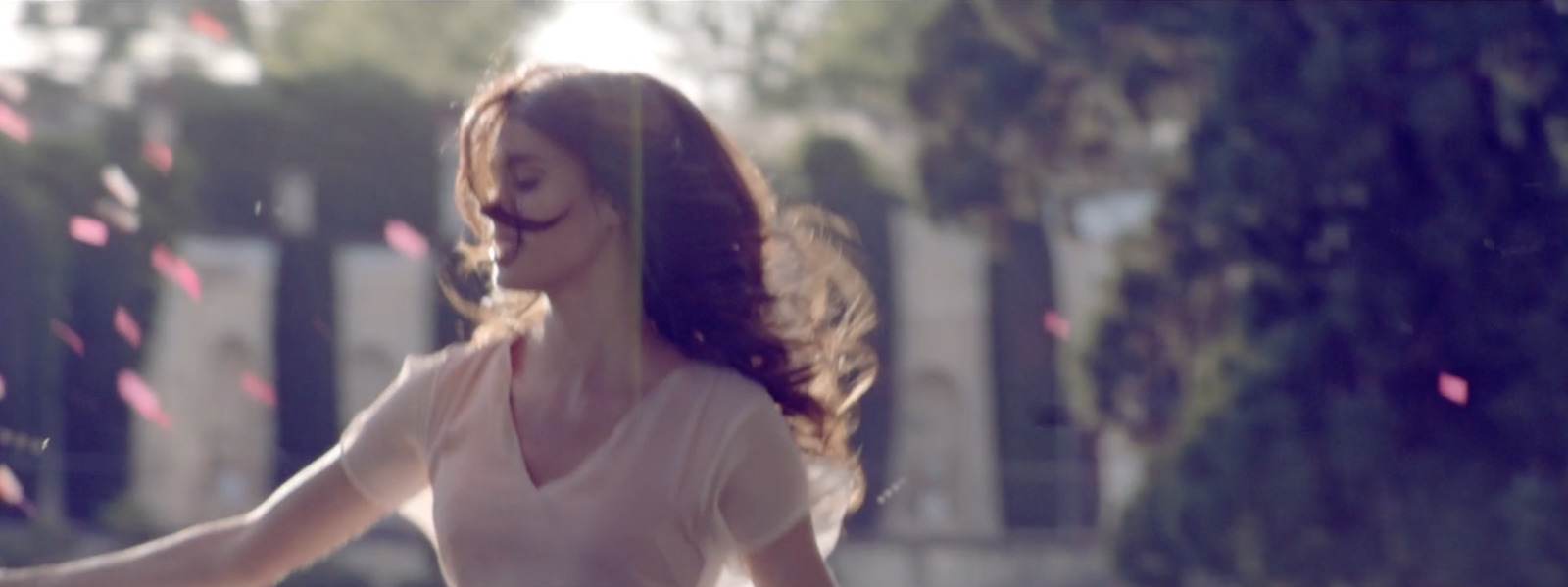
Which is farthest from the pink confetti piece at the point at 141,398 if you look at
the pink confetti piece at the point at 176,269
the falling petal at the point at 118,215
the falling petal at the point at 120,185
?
the falling petal at the point at 120,185

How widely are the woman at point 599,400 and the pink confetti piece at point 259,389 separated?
1810 cm

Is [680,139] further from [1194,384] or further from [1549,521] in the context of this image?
[1194,384]

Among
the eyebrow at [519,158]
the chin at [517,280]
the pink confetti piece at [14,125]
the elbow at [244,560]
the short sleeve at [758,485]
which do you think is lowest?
the pink confetti piece at [14,125]

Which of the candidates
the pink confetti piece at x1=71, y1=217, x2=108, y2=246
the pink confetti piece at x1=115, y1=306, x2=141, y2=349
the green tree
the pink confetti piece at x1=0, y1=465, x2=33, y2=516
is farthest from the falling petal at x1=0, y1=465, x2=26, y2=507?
the green tree

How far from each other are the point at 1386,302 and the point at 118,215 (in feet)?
35.3

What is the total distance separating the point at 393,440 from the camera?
2.41 meters

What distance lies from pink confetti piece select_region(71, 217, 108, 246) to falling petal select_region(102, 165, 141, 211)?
0.49 m

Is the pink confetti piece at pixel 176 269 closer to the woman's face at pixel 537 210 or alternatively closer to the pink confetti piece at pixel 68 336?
the pink confetti piece at pixel 68 336

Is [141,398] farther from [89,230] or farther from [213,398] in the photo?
[213,398]

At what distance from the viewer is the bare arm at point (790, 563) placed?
7.38 ft

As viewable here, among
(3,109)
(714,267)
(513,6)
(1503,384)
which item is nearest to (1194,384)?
(1503,384)

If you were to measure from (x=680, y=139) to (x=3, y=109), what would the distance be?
15137mm

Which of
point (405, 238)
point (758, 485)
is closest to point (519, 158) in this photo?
point (758, 485)

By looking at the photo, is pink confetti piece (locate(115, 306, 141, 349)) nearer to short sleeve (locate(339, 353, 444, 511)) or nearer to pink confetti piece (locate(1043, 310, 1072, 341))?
pink confetti piece (locate(1043, 310, 1072, 341))
